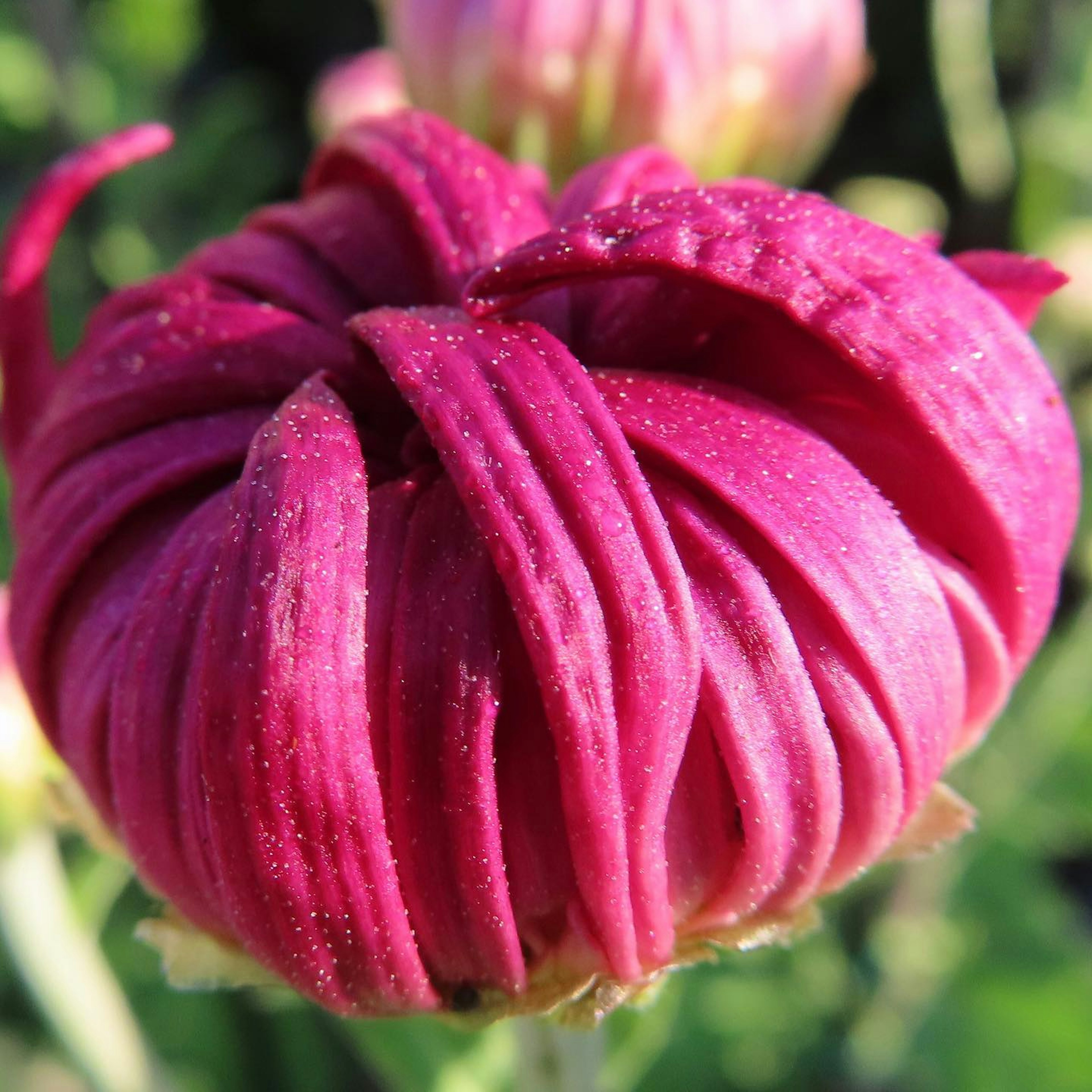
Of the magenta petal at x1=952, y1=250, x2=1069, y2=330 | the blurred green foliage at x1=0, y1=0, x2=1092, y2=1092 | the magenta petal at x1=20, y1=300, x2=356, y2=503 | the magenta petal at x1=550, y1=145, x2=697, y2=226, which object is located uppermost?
the magenta petal at x1=550, y1=145, x2=697, y2=226

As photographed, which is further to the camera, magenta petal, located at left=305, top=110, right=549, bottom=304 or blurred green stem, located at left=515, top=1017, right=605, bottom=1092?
blurred green stem, located at left=515, top=1017, right=605, bottom=1092

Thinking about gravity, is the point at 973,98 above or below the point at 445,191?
below

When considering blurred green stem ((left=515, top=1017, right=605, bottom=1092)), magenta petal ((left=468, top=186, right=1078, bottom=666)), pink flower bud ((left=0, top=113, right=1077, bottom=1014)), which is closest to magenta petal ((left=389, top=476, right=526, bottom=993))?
pink flower bud ((left=0, top=113, right=1077, bottom=1014))

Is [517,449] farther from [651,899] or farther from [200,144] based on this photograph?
[200,144]

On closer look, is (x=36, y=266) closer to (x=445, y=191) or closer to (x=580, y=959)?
(x=445, y=191)

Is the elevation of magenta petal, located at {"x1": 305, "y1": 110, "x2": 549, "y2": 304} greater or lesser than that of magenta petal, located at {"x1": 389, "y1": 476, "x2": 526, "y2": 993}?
greater

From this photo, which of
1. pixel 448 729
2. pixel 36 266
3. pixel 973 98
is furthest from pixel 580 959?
pixel 973 98

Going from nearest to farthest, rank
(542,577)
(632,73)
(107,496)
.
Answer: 1. (542,577)
2. (107,496)
3. (632,73)

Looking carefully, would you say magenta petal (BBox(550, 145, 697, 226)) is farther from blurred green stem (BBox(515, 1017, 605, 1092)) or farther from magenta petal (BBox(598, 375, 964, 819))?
blurred green stem (BBox(515, 1017, 605, 1092))
